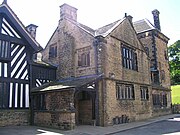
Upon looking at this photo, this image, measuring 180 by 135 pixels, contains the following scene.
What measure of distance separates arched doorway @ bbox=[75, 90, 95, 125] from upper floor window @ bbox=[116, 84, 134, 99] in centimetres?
207

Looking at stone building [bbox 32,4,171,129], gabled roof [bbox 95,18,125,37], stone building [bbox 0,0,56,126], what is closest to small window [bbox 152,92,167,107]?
stone building [bbox 32,4,171,129]

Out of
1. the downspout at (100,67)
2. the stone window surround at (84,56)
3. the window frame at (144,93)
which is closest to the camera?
the downspout at (100,67)

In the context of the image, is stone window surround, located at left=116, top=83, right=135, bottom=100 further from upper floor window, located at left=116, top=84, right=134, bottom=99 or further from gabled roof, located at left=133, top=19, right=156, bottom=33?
gabled roof, located at left=133, top=19, right=156, bottom=33

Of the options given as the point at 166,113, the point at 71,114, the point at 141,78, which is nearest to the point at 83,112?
the point at 71,114

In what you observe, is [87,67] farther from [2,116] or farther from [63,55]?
[2,116]

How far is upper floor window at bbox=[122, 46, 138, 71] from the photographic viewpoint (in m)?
16.7

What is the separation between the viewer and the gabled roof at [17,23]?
518 inches

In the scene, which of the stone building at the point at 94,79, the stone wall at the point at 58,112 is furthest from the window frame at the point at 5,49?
the stone wall at the point at 58,112

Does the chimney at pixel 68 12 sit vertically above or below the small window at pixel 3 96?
above

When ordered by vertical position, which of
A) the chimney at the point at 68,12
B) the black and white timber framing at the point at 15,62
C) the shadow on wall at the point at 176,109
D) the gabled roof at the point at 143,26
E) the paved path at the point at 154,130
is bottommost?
the shadow on wall at the point at 176,109

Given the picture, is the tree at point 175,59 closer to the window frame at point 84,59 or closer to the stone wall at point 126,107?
the stone wall at point 126,107

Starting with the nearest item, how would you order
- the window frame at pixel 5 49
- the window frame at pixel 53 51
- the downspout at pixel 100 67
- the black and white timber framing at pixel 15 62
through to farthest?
the black and white timber framing at pixel 15 62 < the window frame at pixel 5 49 < the downspout at pixel 100 67 < the window frame at pixel 53 51

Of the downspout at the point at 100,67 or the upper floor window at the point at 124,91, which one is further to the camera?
the upper floor window at the point at 124,91

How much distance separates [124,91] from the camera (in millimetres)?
15953
